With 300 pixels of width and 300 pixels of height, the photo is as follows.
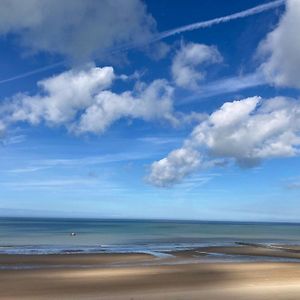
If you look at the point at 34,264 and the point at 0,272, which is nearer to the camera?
the point at 0,272

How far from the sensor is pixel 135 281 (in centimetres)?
2855

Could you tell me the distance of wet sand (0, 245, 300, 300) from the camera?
24344mm

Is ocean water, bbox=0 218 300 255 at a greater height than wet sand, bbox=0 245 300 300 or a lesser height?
greater

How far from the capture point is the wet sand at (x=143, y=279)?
24.3 meters

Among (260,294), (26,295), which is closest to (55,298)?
(26,295)

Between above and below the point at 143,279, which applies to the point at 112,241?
above

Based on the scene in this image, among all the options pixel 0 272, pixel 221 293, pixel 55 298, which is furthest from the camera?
pixel 0 272

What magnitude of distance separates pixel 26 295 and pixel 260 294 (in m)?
13.7

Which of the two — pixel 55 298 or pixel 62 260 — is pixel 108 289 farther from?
pixel 62 260

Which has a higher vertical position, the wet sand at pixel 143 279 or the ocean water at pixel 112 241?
the ocean water at pixel 112 241

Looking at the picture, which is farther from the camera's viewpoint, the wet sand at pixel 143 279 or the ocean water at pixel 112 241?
the ocean water at pixel 112 241

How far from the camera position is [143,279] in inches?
1158

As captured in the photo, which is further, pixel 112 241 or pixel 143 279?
pixel 112 241

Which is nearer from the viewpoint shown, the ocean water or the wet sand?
the wet sand
